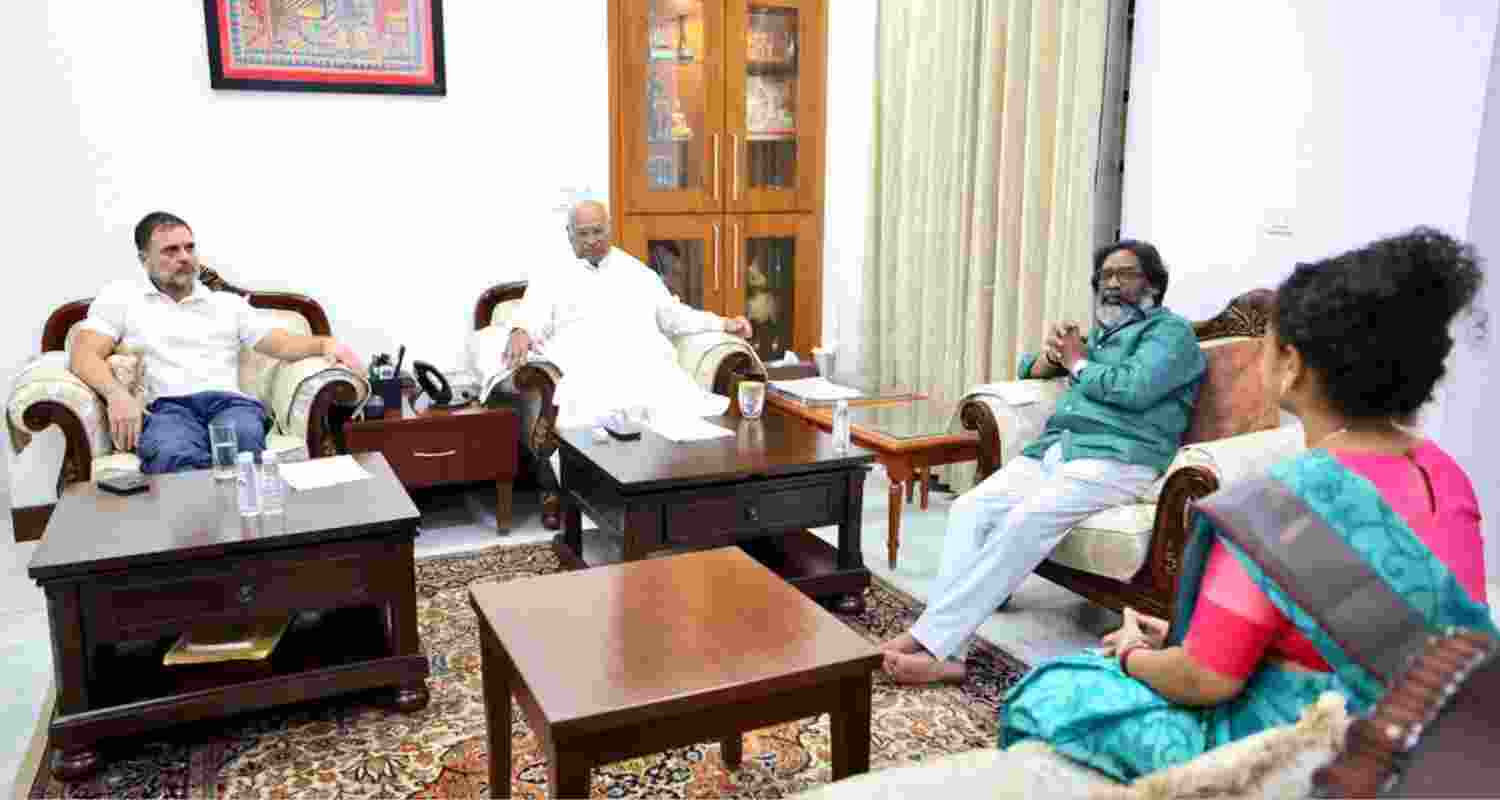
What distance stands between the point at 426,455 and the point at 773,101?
2.43m

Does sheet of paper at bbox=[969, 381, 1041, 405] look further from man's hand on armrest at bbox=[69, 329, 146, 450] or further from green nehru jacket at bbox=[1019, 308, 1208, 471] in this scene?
man's hand on armrest at bbox=[69, 329, 146, 450]

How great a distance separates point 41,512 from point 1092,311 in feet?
12.0

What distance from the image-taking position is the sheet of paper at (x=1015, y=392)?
3084 mm

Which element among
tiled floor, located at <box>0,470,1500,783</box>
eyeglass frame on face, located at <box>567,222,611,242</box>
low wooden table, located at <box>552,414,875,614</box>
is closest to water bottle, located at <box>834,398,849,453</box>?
low wooden table, located at <box>552,414,875,614</box>

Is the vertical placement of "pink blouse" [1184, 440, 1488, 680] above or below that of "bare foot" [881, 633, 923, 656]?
above

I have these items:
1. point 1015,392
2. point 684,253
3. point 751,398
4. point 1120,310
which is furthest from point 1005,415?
point 684,253

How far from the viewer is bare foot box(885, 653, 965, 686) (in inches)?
99.0

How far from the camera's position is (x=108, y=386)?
10.4 ft

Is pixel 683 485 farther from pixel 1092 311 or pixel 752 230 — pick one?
pixel 752 230

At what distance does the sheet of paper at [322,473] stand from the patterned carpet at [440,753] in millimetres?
518

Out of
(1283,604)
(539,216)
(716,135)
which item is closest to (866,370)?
(716,135)

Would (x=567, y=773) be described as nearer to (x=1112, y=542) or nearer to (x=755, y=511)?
(x=755, y=511)

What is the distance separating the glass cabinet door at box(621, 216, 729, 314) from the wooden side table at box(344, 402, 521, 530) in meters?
1.30

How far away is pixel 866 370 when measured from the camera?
4910 millimetres
